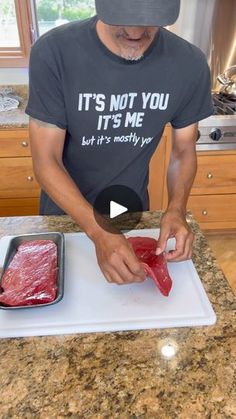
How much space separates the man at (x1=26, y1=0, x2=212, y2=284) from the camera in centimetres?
83

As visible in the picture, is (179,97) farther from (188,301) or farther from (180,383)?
(180,383)

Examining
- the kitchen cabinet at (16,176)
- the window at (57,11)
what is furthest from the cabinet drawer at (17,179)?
the window at (57,11)

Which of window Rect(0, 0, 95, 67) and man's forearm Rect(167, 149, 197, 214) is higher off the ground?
window Rect(0, 0, 95, 67)

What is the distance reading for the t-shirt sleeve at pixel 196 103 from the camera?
39.8 inches

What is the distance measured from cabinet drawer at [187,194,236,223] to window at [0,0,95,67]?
1.33 m

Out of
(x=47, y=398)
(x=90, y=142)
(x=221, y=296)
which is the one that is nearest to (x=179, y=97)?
(x=90, y=142)

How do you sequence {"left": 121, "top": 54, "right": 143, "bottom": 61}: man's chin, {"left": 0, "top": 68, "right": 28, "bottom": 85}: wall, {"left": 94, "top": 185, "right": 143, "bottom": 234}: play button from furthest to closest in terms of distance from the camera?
1. {"left": 0, "top": 68, "right": 28, "bottom": 85}: wall
2. {"left": 94, "top": 185, "right": 143, "bottom": 234}: play button
3. {"left": 121, "top": 54, "right": 143, "bottom": 61}: man's chin

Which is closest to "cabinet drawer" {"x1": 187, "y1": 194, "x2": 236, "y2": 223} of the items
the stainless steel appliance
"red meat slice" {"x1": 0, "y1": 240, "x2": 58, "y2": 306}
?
the stainless steel appliance

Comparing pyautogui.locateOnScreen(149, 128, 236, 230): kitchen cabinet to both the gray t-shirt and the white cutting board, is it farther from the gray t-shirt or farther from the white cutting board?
the white cutting board

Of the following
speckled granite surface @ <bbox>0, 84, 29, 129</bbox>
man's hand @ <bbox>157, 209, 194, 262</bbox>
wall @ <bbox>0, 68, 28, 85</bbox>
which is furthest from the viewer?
wall @ <bbox>0, 68, 28, 85</bbox>

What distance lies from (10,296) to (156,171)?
1474 mm

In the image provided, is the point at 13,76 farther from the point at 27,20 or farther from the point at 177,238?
the point at 177,238

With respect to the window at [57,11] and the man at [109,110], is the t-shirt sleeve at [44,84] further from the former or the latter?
the window at [57,11]

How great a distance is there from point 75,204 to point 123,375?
39 centimetres
